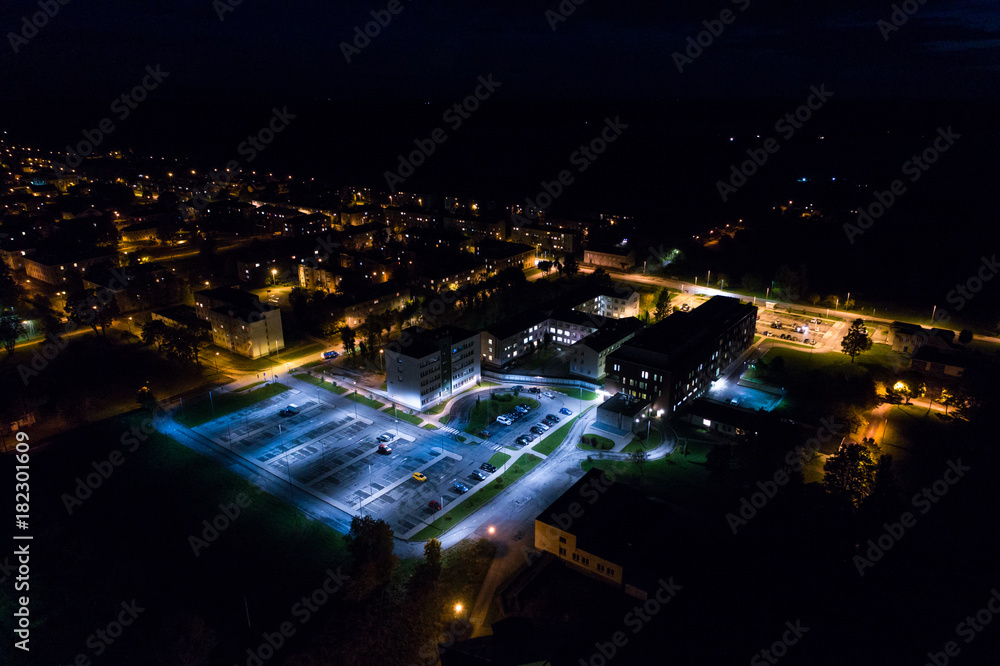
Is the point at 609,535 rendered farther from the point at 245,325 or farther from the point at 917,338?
the point at 917,338

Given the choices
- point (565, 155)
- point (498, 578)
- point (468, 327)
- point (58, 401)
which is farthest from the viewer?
point (565, 155)

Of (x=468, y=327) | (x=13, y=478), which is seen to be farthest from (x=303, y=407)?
(x=468, y=327)

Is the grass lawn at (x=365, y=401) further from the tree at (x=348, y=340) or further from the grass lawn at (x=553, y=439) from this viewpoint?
the grass lawn at (x=553, y=439)

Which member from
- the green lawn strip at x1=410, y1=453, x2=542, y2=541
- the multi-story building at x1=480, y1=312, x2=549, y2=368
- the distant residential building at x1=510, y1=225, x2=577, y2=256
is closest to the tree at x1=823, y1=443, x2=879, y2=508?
the green lawn strip at x1=410, y1=453, x2=542, y2=541

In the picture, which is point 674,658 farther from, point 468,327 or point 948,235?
A: point 948,235

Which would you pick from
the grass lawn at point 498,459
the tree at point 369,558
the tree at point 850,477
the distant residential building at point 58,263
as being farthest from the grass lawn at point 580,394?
the distant residential building at point 58,263

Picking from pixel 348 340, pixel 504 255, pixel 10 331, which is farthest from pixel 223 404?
pixel 504 255
